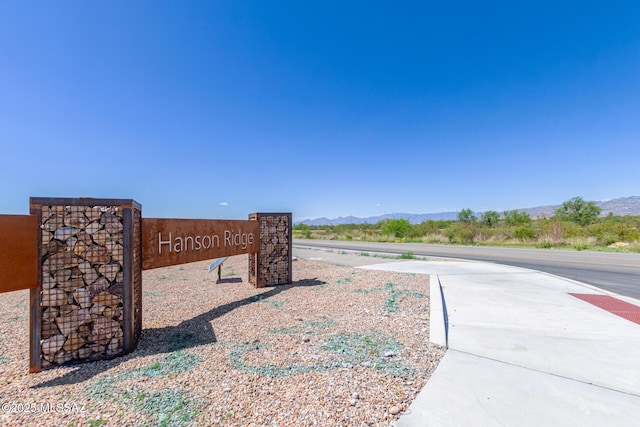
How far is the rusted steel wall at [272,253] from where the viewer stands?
7.03m

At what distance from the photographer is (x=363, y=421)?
6.96 ft

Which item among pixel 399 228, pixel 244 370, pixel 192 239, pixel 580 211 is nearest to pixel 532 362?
pixel 244 370

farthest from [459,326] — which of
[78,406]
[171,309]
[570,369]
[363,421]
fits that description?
[171,309]

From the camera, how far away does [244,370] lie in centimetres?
290

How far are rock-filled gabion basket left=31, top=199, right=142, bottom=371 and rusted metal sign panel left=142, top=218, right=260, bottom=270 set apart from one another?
668 millimetres

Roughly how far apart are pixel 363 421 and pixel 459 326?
2.70 m

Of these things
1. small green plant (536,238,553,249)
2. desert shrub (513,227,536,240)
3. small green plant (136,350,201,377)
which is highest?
desert shrub (513,227,536,240)

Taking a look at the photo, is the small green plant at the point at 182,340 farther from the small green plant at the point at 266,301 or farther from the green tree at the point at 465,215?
the green tree at the point at 465,215

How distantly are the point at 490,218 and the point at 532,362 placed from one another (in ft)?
169

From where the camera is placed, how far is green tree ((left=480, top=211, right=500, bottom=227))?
46281 millimetres

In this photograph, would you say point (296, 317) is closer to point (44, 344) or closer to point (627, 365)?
point (44, 344)

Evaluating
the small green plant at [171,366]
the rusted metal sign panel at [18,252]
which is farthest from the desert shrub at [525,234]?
the rusted metal sign panel at [18,252]

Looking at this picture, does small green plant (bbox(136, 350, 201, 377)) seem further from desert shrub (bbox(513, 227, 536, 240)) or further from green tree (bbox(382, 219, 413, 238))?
green tree (bbox(382, 219, 413, 238))

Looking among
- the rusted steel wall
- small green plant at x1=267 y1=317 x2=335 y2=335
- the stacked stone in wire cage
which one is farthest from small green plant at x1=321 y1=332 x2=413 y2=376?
the rusted steel wall
